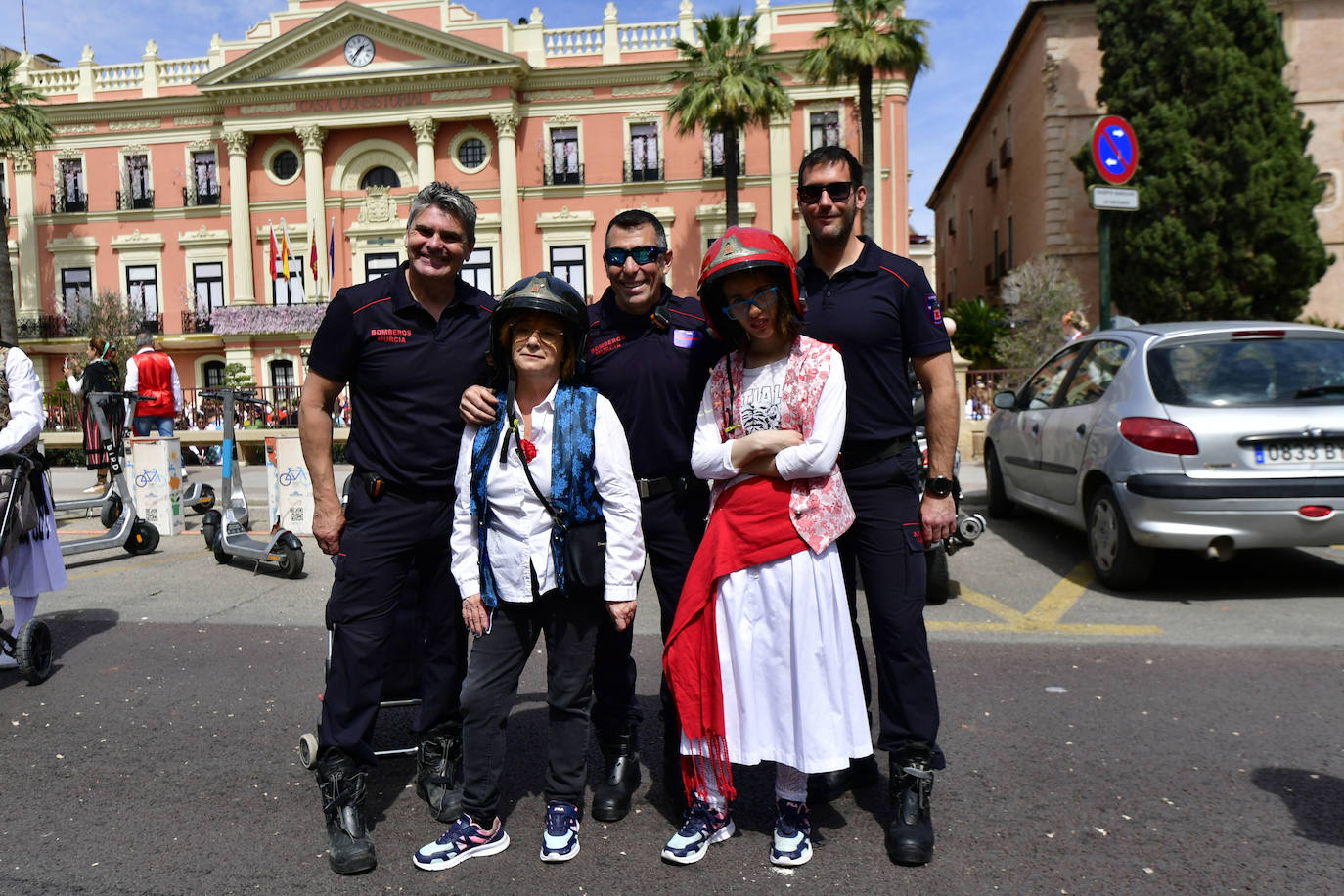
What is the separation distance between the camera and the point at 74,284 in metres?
36.8

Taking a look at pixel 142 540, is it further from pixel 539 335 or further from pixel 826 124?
pixel 826 124

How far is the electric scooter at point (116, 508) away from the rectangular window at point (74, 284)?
1296 inches

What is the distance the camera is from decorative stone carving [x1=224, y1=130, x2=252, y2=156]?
113 ft

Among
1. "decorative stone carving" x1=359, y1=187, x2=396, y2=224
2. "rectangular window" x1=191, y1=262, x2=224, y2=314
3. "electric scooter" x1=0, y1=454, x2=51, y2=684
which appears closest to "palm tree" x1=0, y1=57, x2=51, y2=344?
"rectangular window" x1=191, y1=262, x2=224, y2=314

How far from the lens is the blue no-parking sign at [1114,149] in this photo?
895 cm

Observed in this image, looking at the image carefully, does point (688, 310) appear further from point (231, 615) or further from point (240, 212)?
point (240, 212)

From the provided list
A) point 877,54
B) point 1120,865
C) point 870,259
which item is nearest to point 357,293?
point 870,259

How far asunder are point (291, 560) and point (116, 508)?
2765mm

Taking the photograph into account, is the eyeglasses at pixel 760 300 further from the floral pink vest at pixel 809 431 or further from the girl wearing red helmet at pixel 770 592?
the floral pink vest at pixel 809 431

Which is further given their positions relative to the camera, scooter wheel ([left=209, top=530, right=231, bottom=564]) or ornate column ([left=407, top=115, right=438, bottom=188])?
ornate column ([left=407, top=115, right=438, bottom=188])

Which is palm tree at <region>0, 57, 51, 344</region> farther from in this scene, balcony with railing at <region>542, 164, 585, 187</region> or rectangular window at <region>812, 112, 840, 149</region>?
rectangular window at <region>812, 112, 840, 149</region>

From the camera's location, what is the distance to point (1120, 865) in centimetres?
278

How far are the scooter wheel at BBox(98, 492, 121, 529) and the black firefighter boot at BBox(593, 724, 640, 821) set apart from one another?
23.2ft

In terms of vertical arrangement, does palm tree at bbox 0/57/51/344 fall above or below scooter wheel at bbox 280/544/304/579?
above
